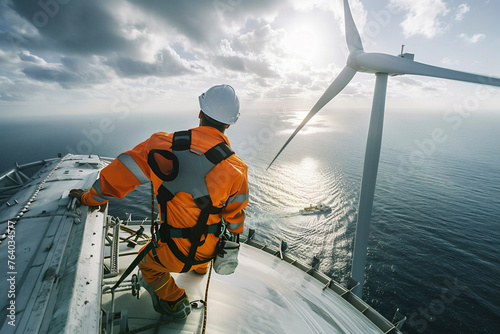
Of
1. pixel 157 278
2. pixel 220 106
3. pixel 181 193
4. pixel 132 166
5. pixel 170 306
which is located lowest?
pixel 170 306

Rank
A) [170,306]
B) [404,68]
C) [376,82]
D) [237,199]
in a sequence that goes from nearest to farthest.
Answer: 1. [237,199]
2. [170,306]
3. [404,68]
4. [376,82]

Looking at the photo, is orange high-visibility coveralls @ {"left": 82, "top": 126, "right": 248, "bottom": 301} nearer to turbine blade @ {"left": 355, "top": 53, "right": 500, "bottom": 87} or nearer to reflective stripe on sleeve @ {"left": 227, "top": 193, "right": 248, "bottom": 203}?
reflective stripe on sleeve @ {"left": 227, "top": 193, "right": 248, "bottom": 203}

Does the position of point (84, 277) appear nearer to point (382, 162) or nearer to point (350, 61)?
point (350, 61)

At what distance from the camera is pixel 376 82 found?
1241 centimetres

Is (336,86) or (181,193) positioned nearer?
(181,193)

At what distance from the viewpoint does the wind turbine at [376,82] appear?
11.4 m

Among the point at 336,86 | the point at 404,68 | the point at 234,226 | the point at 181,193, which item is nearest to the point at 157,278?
the point at 234,226

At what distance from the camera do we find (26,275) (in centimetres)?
313

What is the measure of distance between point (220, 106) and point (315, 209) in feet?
169

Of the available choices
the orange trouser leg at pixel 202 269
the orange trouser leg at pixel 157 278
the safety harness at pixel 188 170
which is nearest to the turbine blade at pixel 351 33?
the safety harness at pixel 188 170

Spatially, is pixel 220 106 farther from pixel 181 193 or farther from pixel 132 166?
pixel 132 166

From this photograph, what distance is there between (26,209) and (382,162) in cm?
10259

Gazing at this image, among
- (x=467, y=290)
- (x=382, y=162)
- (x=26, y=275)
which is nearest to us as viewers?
(x=26, y=275)

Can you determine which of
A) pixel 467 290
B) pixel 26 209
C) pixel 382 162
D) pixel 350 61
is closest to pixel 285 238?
pixel 467 290
